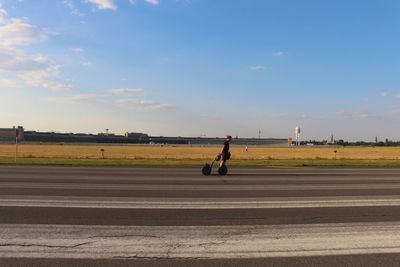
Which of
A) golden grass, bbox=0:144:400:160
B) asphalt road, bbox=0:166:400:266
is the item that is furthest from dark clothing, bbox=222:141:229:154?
golden grass, bbox=0:144:400:160

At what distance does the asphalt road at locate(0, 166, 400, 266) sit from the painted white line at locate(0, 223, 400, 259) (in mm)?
14

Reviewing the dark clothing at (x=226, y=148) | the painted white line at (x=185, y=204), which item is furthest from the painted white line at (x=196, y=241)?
the dark clothing at (x=226, y=148)

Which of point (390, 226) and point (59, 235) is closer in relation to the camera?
point (59, 235)

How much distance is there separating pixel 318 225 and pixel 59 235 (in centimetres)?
419

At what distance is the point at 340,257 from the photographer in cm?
608

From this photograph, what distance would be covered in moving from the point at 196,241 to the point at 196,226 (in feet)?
3.49

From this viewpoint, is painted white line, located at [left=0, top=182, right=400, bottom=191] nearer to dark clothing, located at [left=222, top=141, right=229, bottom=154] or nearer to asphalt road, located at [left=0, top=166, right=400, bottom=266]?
asphalt road, located at [left=0, top=166, right=400, bottom=266]

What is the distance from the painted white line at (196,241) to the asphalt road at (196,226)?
14 millimetres

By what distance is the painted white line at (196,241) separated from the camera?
20.4ft

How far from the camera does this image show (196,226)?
7914mm

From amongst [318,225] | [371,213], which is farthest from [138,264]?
[371,213]

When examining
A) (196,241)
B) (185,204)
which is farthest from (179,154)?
(196,241)

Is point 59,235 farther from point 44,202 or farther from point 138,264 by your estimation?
point 44,202

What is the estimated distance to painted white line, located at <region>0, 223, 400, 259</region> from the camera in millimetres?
6223
